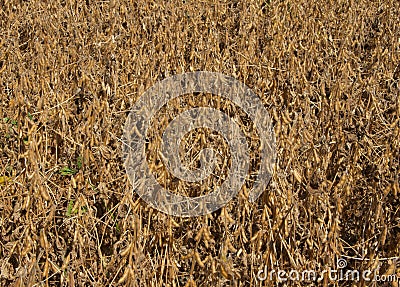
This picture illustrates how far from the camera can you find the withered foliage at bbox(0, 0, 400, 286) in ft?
5.37

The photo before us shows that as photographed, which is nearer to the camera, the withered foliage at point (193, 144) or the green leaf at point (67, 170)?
the withered foliage at point (193, 144)

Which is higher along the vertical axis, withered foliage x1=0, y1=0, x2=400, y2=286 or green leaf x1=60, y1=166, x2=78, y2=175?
withered foliage x1=0, y1=0, x2=400, y2=286

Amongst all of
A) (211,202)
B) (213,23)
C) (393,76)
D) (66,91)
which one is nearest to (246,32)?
(213,23)

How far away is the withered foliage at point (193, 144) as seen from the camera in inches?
64.5

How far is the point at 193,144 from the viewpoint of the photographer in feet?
Result: 6.42

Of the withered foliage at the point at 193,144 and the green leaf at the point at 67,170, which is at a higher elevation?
the withered foliage at the point at 193,144

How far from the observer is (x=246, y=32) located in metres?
2.86

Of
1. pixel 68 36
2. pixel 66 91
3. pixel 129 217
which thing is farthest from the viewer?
pixel 68 36

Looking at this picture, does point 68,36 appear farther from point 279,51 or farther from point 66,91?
point 279,51

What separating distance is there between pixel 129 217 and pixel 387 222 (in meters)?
0.81

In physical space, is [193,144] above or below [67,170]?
above

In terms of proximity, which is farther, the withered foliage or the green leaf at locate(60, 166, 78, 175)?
the green leaf at locate(60, 166, 78, 175)

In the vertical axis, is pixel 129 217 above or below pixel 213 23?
below

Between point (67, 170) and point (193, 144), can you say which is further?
point (67, 170)
